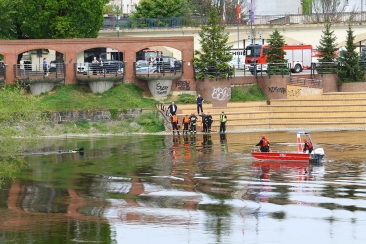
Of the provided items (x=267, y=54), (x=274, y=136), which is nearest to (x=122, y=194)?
(x=274, y=136)

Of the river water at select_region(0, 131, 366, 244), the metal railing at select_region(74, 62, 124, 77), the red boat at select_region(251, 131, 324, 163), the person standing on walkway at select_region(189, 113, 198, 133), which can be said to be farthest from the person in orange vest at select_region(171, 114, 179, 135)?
the red boat at select_region(251, 131, 324, 163)

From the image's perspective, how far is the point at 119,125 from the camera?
59219 millimetres

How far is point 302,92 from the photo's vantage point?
63.1 meters

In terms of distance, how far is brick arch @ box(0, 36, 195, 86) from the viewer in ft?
204

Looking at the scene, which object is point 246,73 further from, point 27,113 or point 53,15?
point 27,113

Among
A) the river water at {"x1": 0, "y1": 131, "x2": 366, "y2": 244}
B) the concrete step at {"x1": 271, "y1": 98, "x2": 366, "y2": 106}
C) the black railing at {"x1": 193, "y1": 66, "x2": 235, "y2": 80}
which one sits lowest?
the river water at {"x1": 0, "y1": 131, "x2": 366, "y2": 244}

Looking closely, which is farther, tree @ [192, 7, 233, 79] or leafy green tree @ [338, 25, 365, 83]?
leafy green tree @ [338, 25, 365, 83]

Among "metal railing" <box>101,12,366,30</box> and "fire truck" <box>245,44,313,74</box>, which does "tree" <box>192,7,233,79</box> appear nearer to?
"fire truck" <box>245,44,313,74</box>

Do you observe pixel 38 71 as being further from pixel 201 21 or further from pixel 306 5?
pixel 306 5

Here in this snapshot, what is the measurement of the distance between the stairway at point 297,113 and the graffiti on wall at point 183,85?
110 inches

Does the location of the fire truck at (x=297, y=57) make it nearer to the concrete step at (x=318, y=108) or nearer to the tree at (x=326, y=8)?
the concrete step at (x=318, y=108)

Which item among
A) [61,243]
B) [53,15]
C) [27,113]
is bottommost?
[61,243]

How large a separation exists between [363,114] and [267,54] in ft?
32.0

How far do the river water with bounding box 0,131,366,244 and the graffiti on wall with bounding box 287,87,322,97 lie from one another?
10025 mm
